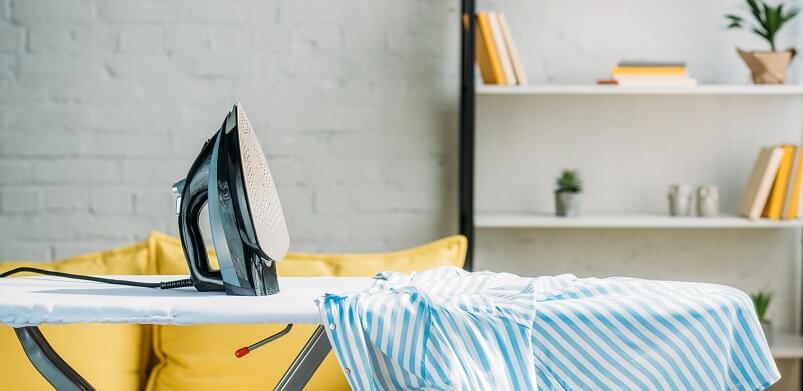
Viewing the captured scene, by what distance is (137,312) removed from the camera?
0.96 metres

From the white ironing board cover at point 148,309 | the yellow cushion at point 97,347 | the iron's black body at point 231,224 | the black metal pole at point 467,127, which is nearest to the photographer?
the white ironing board cover at point 148,309

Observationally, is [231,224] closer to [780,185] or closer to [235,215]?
[235,215]

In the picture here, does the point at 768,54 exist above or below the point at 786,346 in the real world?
above

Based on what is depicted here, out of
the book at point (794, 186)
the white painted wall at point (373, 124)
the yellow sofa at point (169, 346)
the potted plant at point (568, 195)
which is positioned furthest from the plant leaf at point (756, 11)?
the yellow sofa at point (169, 346)

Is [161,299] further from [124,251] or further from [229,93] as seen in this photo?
[229,93]

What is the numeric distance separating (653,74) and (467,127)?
532mm

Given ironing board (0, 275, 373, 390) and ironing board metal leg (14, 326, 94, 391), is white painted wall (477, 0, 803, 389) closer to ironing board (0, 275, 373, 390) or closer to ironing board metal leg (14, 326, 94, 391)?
ironing board (0, 275, 373, 390)

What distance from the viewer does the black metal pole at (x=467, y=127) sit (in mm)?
2133

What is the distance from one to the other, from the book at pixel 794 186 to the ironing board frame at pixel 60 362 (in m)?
1.67

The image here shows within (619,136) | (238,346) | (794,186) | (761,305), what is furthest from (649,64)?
(238,346)

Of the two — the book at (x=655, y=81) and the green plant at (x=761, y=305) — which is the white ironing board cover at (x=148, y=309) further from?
the green plant at (x=761, y=305)

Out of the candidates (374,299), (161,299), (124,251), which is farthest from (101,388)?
(374,299)

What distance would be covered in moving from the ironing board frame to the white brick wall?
1376 millimetres

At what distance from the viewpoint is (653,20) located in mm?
2441
